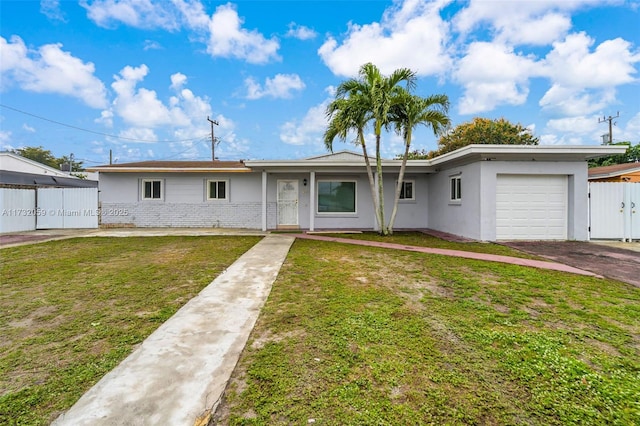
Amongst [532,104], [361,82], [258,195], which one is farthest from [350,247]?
[532,104]

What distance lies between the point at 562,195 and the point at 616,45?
35.7 feet

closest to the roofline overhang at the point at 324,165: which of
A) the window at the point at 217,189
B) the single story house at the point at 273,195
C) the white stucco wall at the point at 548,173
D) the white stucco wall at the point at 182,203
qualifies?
the single story house at the point at 273,195

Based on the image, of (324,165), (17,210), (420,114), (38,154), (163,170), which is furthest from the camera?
(38,154)

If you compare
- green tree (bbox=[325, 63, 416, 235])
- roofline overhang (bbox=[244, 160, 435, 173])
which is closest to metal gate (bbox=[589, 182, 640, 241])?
roofline overhang (bbox=[244, 160, 435, 173])

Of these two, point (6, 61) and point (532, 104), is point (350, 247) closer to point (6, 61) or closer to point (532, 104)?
point (532, 104)

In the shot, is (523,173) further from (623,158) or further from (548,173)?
(623,158)

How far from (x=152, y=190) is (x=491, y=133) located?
26.4 meters

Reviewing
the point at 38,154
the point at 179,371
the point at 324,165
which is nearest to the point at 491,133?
the point at 324,165

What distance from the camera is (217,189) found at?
45.7 feet

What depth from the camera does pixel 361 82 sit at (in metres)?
10.2

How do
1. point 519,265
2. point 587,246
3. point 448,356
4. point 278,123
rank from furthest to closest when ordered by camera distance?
1. point 278,123
2. point 587,246
3. point 519,265
4. point 448,356

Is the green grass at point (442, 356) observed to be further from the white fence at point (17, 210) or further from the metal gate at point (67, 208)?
the white fence at point (17, 210)

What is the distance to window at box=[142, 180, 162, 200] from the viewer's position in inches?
543

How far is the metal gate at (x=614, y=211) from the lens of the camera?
377 inches
